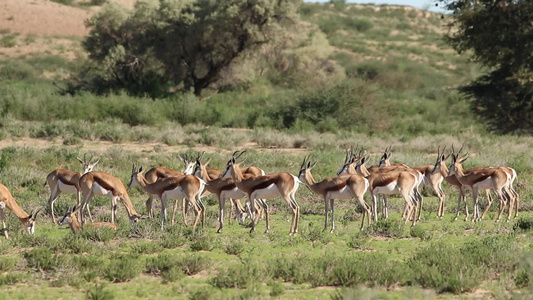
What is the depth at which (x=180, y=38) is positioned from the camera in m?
34.4

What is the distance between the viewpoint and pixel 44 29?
198 ft

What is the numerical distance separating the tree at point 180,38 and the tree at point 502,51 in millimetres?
9278

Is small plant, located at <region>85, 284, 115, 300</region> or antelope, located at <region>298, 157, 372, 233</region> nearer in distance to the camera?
small plant, located at <region>85, 284, 115, 300</region>

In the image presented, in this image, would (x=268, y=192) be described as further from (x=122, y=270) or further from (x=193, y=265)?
(x=122, y=270)

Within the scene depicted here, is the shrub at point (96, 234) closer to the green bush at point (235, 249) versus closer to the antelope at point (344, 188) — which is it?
the green bush at point (235, 249)

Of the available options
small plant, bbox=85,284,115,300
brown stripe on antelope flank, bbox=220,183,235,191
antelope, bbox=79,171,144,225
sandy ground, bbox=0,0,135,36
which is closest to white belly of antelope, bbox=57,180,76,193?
antelope, bbox=79,171,144,225

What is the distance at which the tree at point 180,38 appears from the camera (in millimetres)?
33781

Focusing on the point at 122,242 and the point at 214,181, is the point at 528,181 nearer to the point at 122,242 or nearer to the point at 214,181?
the point at 214,181

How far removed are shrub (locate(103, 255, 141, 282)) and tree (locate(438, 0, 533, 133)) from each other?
20328mm

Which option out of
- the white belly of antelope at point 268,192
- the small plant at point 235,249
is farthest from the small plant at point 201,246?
the white belly of antelope at point 268,192

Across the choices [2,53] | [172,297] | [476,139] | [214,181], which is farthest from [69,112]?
[2,53]

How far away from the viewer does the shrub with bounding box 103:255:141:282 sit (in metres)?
8.86

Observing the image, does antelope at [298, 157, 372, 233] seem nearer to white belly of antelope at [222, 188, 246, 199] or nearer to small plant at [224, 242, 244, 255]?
white belly of antelope at [222, 188, 246, 199]

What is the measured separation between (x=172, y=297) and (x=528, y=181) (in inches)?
481
